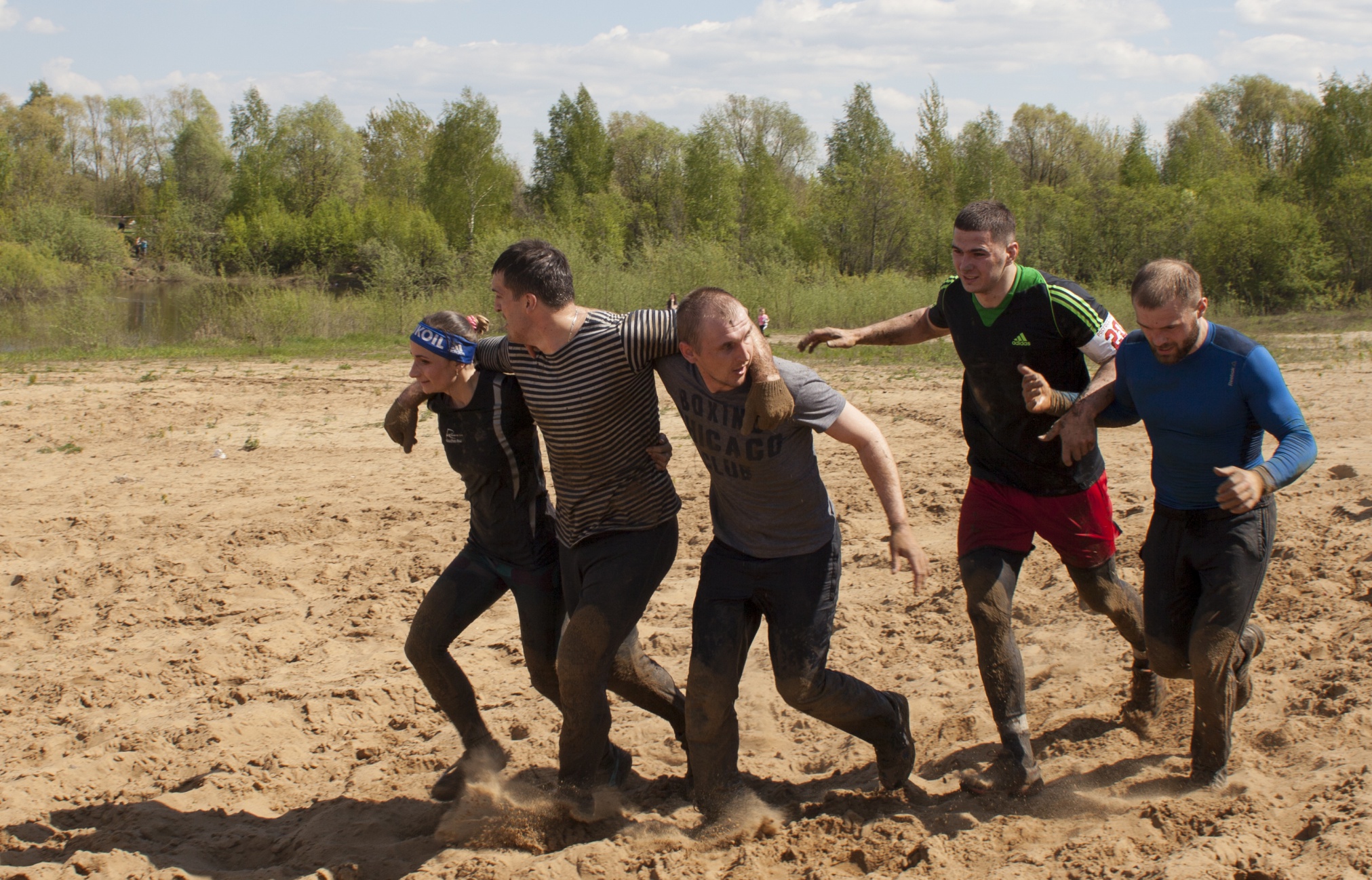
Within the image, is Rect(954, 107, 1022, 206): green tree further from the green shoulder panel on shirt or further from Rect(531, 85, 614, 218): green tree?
the green shoulder panel on shirt

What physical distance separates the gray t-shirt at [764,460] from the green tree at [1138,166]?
47.1 m

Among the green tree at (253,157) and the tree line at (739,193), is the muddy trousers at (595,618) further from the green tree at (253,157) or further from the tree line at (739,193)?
the green tree at (253,157)

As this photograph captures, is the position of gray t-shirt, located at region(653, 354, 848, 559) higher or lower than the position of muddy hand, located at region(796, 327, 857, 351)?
lower

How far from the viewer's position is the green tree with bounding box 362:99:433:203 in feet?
201

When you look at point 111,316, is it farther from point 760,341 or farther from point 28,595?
point 760,341

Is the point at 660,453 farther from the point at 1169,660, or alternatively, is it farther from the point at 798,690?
the point at 1169,660

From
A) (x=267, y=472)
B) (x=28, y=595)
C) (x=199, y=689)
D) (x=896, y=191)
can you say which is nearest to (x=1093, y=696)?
(x=199, y=689)

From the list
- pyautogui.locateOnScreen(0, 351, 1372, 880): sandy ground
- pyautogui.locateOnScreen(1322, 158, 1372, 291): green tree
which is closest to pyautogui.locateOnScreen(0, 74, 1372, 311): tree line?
pyautogui.locateOnScreen(1322, 158, 1372, 291): green tree

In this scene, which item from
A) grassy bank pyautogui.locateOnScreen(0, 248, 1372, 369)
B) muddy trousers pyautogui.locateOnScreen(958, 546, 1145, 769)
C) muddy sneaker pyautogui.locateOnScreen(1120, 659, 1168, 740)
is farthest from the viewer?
grassy bank pyautogui.locateOnScreen(0, 248, 1372, 369)

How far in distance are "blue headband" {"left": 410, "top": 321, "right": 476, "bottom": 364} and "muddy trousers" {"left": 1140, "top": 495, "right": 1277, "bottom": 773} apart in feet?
8.61

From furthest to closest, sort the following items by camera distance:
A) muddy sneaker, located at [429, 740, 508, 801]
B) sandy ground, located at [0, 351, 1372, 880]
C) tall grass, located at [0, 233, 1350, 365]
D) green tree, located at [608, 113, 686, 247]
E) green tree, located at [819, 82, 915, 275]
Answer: green tree, located at [608, 113, 686, 247] < green tree, located at [819, 82, 915, 275] < tall grass, located at [0, 233, 1350, 365] < muddy sneaker, located at [429, 740, 508, 801] < sandy ground, located at [0, 351, 1372, 880]

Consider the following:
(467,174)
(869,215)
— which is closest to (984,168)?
(869,215)

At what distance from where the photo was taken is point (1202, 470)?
3.62 metres

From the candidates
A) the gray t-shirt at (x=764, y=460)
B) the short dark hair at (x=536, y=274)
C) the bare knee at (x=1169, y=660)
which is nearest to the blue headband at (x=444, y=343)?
the short dark hair at (x=536, y=274)
